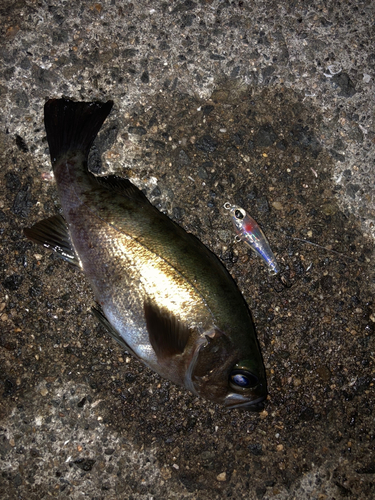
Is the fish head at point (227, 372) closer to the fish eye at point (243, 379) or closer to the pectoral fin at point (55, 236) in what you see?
the fish eye at point (243, 379)

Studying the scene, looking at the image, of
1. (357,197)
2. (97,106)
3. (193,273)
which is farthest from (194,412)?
(97,106)

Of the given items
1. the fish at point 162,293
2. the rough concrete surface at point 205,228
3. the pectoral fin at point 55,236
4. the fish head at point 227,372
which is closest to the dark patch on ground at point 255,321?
the rough concrete surface at point 205,228

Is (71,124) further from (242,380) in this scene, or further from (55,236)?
(242,380)

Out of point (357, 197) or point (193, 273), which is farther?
point (357, 197)

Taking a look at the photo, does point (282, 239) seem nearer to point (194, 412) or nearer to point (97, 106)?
point (194, 412)

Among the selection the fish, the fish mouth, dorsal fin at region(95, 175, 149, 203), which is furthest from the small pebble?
the fish mouth

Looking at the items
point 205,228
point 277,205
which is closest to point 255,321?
point 205,228

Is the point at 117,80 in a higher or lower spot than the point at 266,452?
higher
